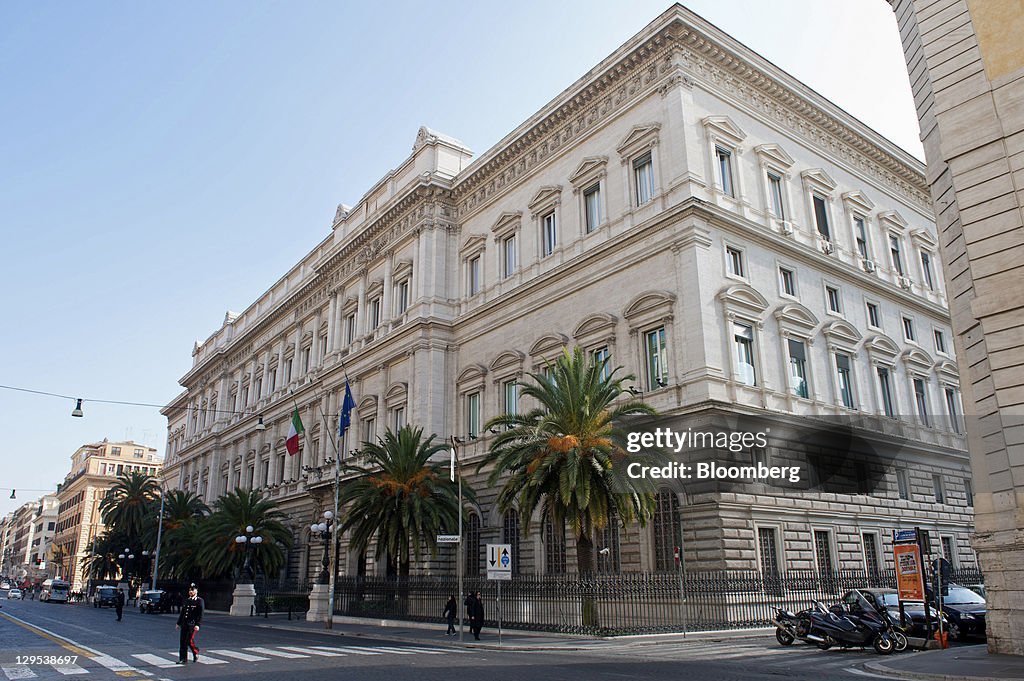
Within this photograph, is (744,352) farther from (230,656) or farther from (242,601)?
(242,601)

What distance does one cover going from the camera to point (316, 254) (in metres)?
53.2

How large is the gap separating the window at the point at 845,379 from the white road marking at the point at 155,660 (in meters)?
23.8

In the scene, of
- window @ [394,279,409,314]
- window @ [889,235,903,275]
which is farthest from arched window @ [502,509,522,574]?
window @ [889,235,903,275]

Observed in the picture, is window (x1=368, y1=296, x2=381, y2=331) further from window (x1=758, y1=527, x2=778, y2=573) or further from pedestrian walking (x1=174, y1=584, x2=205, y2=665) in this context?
pedestrian walking (x1=174, y1=584, x2=205, y2=665)

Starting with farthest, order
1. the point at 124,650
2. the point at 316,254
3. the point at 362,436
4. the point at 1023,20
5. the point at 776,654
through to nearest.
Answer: the point at 316,254, the point at 362,436, the point at 124,650, the point at 776,654, the point at 1023,20

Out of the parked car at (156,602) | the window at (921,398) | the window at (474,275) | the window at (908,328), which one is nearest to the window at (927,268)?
the window at (908,328)

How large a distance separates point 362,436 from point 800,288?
2371cm

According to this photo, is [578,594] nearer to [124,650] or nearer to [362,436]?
[124,650]

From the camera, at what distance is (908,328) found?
113 ft

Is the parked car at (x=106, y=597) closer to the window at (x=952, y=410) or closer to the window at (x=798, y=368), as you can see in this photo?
the window at (x=798, y=368)

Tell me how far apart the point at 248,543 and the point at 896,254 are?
3481cm

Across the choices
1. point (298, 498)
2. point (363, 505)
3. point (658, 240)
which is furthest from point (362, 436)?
point (658, 240)

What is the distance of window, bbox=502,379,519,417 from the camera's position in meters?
32.5

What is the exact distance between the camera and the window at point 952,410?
109 feet
